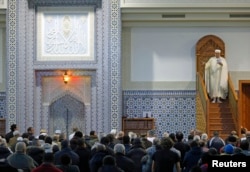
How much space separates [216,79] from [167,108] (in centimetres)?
205

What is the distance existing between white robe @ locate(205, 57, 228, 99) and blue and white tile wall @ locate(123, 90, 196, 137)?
2.83 ft

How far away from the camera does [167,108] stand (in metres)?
24.7

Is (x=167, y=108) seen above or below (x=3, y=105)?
below

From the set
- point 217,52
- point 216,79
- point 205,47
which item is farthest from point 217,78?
point 205,47

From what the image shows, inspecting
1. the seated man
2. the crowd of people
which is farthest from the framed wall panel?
the seated man

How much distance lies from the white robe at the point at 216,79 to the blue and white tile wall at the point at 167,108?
34.0 inches

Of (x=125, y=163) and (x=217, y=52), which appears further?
(x=217, y=52)

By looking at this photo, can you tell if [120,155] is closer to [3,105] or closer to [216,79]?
[216,79]

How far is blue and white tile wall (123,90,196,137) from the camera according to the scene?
24688mm

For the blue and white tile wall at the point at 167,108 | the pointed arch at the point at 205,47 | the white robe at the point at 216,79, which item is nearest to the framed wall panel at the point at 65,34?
the blue and white tile wall at the point at 167,108

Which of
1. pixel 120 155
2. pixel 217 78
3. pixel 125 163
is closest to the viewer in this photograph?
pixel 125 163

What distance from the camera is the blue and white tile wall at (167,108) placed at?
24.7 meters

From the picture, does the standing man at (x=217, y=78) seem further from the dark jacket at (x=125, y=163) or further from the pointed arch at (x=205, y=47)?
the dark jacket at (x=125, y=163)

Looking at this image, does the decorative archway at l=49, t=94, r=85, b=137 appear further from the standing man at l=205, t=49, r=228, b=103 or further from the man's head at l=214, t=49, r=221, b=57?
the man's head at l=214, t=49, r=221, b=57
